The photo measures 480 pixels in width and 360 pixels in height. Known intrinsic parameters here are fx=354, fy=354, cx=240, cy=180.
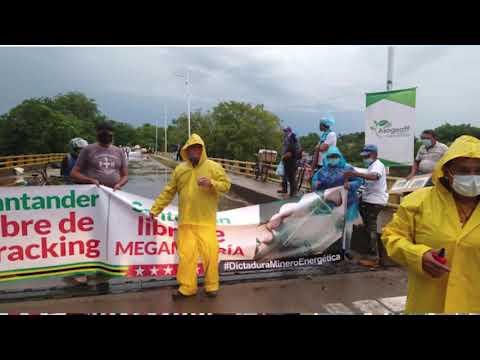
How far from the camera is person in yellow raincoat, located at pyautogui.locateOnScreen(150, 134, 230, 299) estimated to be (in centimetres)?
370

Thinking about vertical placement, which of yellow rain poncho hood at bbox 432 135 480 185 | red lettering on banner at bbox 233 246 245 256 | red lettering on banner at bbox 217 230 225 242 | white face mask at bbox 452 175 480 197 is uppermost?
yellow rain poncho hood at bbox 432 135 480 185

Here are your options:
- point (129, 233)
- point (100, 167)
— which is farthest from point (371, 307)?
point (100, 167)

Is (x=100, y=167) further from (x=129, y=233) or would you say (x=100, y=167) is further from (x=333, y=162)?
(x=333, y=162)

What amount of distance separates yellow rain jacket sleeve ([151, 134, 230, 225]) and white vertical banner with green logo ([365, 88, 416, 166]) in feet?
11.6

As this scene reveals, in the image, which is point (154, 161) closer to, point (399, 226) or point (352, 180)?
point (352, 180)

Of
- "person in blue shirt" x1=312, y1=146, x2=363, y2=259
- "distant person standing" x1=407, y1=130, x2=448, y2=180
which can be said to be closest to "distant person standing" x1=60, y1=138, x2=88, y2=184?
"person in blue shirt" x1=312, y1=146, x2=363, y2=259

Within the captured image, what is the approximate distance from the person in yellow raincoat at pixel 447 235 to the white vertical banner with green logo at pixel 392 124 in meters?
4.08

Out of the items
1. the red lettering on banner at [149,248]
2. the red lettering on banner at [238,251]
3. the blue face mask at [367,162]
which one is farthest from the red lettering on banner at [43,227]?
the blue face mask at [367,162]

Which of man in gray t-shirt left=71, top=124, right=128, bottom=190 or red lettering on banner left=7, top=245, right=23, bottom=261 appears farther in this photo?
man in gray t-shirt left=71, top=124, right=128, bottom=190

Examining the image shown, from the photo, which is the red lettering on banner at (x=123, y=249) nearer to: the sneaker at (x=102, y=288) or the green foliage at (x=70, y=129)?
the sneaker at (x=102, y=288)

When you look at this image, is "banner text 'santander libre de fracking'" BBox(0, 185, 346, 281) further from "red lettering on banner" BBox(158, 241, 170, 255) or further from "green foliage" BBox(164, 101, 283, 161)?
"green foliage" BBox(164, 101, 283, 161)

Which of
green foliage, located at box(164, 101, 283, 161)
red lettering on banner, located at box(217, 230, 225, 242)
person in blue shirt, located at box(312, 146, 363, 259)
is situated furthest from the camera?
green foliage, located at box(164, 101, 283, 161)

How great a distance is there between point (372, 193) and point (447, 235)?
9.19ft

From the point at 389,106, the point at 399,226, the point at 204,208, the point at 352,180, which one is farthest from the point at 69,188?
the point at 389,106
